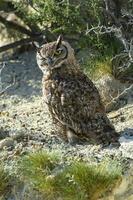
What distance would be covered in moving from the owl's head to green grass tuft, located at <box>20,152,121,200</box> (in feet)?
3.50

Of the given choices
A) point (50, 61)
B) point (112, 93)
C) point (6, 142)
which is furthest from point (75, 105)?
point (112, 93)

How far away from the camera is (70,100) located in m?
7.09

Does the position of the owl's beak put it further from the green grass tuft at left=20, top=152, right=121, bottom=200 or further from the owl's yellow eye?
the green grass tuft at left=20, top=152, right=121, bottom=200

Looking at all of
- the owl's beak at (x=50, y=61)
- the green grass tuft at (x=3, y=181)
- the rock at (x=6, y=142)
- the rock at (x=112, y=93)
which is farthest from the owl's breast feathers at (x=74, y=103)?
the rock at (x=112, y=93)

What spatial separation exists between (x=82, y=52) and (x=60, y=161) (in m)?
3.68

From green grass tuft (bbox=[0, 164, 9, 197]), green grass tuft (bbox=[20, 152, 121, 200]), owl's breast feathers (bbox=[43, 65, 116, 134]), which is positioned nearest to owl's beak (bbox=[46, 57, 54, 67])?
owl's breast feathers (bbox=[43, 65, 116, 134])

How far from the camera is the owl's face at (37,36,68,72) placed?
23.7ft

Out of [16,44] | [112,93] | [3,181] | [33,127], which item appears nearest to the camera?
[3,181]

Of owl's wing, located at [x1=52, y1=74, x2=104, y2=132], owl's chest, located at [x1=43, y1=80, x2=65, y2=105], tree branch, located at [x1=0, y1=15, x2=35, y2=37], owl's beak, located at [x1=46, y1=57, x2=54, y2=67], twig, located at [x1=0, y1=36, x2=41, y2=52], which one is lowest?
owl's wing, located at [x1=52, y1=74, x2=104, y2=132]

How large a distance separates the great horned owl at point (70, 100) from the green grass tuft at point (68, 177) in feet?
2.13

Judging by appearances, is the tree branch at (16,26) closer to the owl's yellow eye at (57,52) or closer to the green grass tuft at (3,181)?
the owl's yellow eye at (57,52)

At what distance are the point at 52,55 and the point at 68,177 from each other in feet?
4.67

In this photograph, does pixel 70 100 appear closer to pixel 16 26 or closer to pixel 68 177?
pixel 68 177

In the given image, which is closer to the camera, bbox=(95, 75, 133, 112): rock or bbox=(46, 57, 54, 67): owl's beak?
bbox=(46, 57, 54, 67): owl's beak
